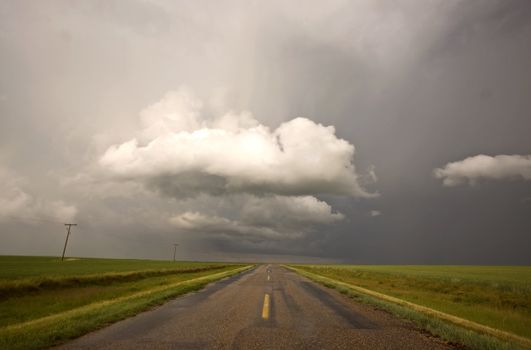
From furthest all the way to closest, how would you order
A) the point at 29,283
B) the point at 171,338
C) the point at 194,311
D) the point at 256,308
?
the point at 29,283 → the point at 256,308 → the point at 194,311 → the point at 171,338

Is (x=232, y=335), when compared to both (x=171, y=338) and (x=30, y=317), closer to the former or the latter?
(x=171, y=338)

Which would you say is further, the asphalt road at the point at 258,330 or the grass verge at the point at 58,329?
the asphalt road at the point at 258,330

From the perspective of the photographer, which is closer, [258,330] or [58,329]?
[58,329]

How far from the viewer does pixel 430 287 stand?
26188 millimetres

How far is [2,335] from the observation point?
642cm

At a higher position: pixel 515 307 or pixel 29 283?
pixel 29 283

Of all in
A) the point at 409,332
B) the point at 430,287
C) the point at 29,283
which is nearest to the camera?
the point at 409,332

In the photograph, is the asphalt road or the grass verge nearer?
the grass verge

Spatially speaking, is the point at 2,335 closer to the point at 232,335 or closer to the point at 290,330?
the point at 232,335

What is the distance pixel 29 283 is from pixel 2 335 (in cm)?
1693

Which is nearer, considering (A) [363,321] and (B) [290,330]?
(B) [290,330]

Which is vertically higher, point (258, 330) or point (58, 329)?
point (58, 329)

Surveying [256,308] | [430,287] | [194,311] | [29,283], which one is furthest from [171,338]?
[430,287]

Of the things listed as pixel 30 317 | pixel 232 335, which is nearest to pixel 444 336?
pixel 232 335
